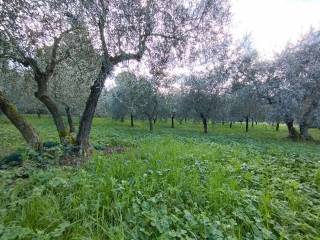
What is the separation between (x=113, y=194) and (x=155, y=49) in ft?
24.7

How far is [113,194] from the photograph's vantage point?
4496mm

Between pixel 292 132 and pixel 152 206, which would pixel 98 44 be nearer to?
pixel 152 206

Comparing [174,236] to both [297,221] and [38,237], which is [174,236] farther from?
[297,221]

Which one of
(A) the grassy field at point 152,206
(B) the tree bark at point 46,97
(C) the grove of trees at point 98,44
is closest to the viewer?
Result: (A) the grassy field at point 152,206

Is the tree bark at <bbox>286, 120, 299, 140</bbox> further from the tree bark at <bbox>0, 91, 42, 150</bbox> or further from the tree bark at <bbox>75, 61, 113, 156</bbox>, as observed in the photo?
the tree bark at <bbox>0, 91, 42, 150</bbox>

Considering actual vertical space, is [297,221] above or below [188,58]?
below

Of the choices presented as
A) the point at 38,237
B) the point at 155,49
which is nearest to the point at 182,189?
the point at 38,237

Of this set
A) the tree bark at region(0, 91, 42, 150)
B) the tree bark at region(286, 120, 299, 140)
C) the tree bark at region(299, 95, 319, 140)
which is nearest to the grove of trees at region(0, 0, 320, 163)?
the tree bark at region(0, 91, 42, 150)

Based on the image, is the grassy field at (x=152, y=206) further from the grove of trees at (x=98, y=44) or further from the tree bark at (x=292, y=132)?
the tree bark at (x=292, y=132)

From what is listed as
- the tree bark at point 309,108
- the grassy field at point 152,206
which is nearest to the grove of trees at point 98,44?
the grassy field at point 152,206

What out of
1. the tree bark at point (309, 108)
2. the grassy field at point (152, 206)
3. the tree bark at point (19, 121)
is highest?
the tree bark at point (309, 108)

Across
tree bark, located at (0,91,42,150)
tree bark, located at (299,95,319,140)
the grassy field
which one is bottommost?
the grassy field

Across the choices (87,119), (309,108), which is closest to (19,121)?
(87,119)

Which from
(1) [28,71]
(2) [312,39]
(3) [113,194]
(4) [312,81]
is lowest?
(3) [113,194]
